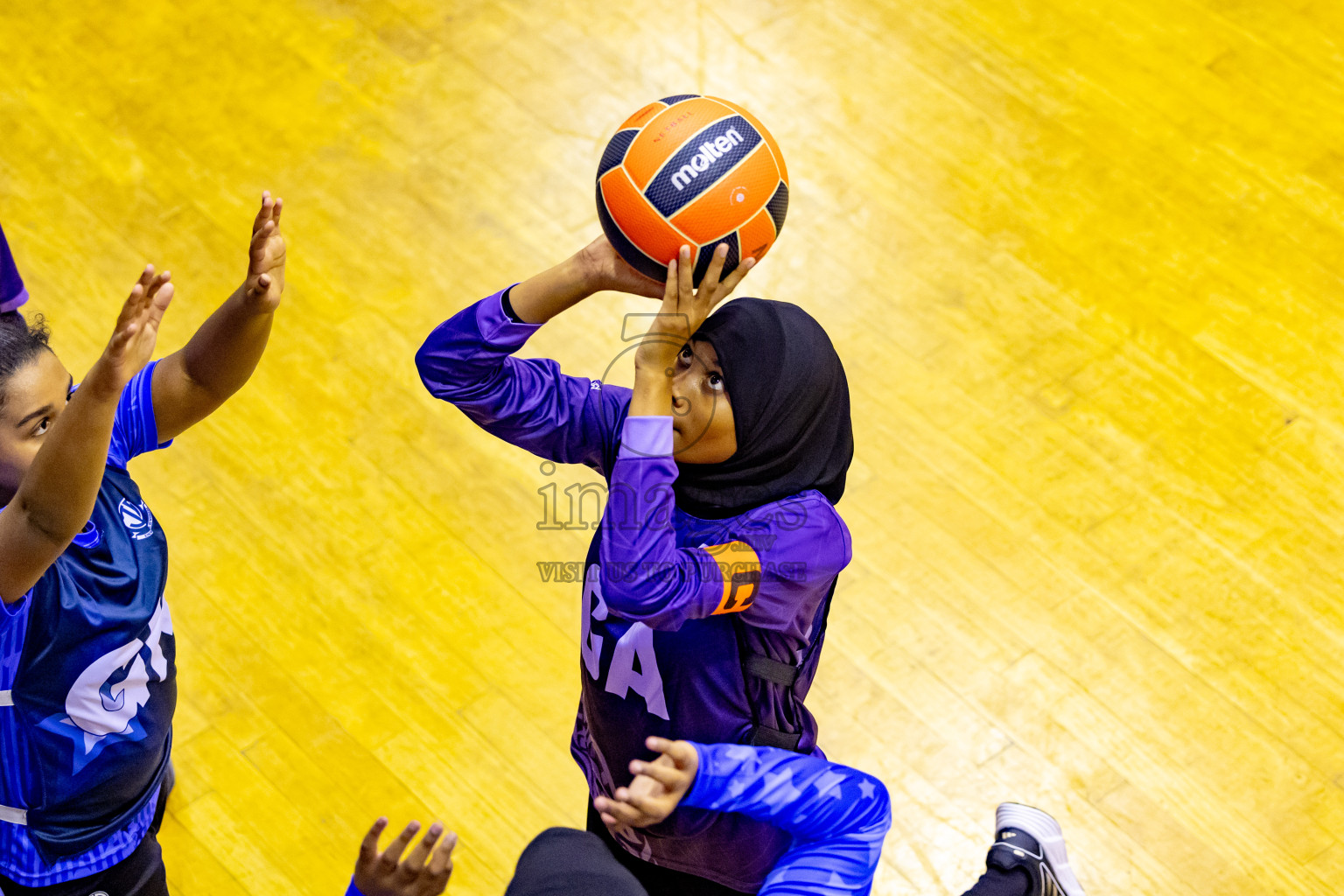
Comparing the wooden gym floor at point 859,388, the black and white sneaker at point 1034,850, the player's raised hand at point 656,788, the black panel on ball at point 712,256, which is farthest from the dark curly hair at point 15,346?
the black and white sneaker at point 1034,850

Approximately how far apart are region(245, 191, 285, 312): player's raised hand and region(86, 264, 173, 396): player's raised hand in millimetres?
406

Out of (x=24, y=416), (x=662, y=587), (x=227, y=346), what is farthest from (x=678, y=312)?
(x=24, y=416)

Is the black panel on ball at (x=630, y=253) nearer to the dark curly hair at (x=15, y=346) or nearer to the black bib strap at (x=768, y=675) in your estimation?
the black bib strap at (x=768, y=675)

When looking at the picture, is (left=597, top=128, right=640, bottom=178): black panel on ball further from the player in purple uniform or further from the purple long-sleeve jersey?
the player in purple uniform

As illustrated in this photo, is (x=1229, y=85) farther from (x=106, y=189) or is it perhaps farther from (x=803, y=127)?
(x=106, y=189)

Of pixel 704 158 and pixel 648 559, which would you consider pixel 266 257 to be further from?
pixel 648 559

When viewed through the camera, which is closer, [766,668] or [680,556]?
[680,556]

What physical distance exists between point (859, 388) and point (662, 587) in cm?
197

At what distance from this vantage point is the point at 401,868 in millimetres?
1897

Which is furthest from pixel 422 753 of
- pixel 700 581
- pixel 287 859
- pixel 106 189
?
pixel 106 189

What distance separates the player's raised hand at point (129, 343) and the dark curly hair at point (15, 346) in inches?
13.6

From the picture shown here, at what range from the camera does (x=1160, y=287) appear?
3865mm

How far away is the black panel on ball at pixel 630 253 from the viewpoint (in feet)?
6.54

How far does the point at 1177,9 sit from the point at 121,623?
13.0 feet
